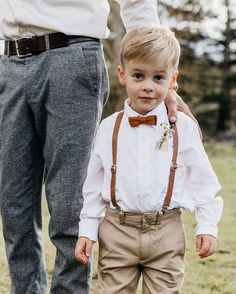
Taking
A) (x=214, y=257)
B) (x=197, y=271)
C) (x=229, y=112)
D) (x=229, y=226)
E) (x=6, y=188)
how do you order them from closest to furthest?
(x=6, y=188) < (x=197, y=271) < (x=214, y=257) < (x=229, y=226) < (x=229, y=112)

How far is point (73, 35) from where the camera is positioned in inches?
114

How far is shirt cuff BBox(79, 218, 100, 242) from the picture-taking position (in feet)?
8.98

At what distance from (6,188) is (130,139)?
2.53 ft

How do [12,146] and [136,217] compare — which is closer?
[136,217]

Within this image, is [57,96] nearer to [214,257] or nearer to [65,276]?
[65,276]

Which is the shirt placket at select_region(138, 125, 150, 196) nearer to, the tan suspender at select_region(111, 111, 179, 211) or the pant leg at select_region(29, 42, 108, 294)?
the tan suspender at select_region(111, 111, 179, 211)

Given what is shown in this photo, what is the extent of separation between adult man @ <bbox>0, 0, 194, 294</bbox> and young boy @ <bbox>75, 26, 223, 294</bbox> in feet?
0.90

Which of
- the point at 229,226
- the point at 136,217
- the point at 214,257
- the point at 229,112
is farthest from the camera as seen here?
the point at 229,112

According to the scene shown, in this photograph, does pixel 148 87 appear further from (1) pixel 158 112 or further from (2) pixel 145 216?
(2) pixel 145 216

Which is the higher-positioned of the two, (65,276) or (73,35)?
(73,35)

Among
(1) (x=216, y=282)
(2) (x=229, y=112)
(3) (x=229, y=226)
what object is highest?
(1) (x=216, y=282)

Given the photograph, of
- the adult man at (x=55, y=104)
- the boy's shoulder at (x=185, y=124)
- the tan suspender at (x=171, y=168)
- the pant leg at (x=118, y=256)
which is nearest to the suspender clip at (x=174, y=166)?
the tan suspender at (x=171, y=168)

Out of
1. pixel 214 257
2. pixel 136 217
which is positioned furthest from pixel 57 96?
pixel 214 257

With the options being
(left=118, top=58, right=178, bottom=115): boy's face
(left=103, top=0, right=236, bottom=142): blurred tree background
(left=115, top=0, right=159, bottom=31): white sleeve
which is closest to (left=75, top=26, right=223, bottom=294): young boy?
(left=118, top=58, right=178, bottom=115): boy's face
